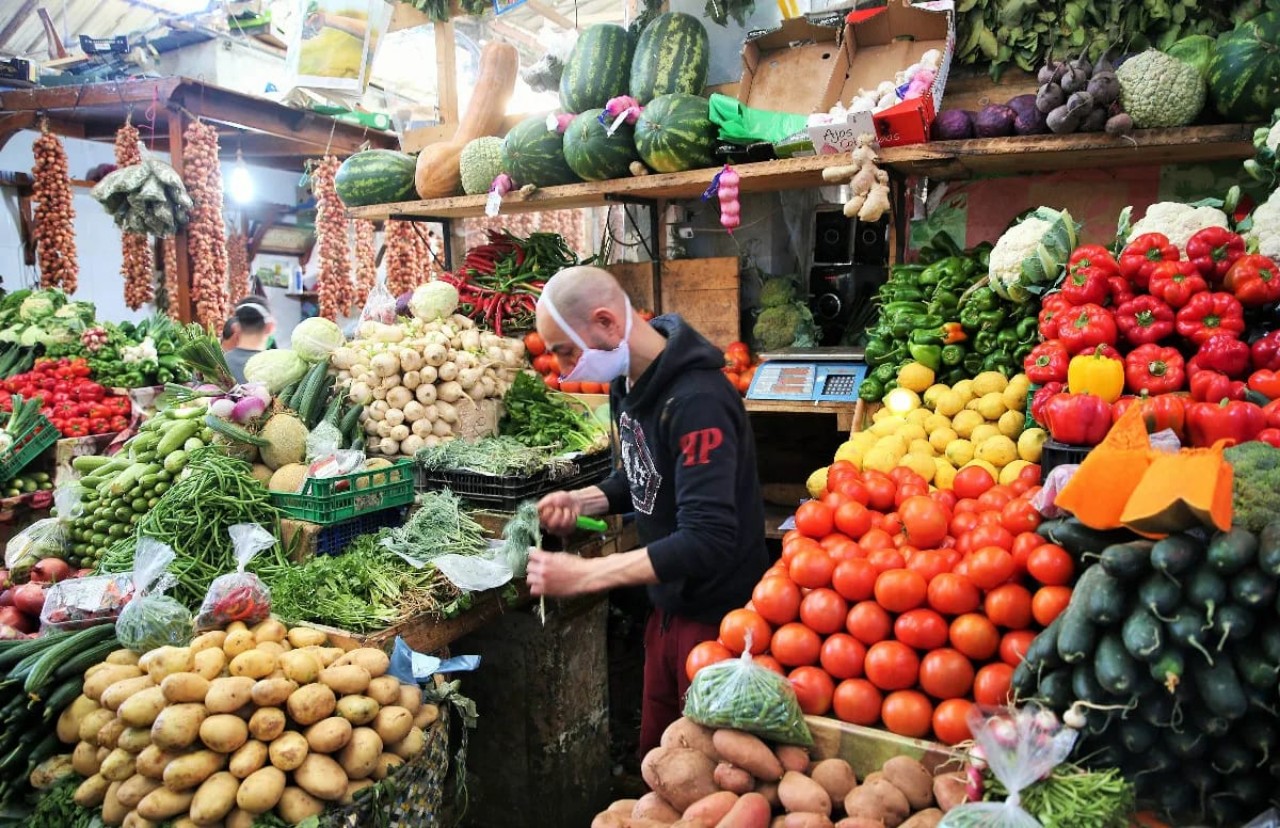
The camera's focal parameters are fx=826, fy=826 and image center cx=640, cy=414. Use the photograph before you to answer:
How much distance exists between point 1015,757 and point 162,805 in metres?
2.08

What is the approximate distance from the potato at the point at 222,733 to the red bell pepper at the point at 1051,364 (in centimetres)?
278

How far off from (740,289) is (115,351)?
5.06 metres

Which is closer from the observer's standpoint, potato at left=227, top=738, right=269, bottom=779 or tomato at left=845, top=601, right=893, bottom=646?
tomato at left=845, top=601, right=893, bottom=646

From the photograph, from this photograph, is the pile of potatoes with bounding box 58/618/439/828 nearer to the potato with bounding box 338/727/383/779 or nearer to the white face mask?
the potato with bounding box 338/727/383/779

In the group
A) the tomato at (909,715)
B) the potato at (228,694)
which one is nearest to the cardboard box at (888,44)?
the tomato at (909,715)

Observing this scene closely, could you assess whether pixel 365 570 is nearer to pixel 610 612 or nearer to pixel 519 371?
pixel 519 371

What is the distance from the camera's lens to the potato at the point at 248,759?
7.30ft

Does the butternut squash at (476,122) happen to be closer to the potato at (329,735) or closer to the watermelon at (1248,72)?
the potato at (329,735)

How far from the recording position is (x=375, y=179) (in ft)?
18.2

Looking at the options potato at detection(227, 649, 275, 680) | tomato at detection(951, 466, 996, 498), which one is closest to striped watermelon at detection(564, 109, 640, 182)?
tomato at detection(951, 466, 996, 498)

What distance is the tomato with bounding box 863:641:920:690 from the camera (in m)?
1.90

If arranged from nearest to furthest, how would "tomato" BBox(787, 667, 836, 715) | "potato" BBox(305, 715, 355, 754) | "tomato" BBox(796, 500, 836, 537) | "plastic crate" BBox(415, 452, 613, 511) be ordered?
"tomato" BBox(787, 667, 836, 715) → "potato" BBox(305, 715, 355, 754) → "tomato" BBox(796, 500, 836, 537) → "plastic crate" BBox(415, 452, 613, 511)

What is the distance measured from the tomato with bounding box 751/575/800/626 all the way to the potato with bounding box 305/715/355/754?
1.22 metres

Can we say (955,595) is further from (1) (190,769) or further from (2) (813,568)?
(1) (190,769)
